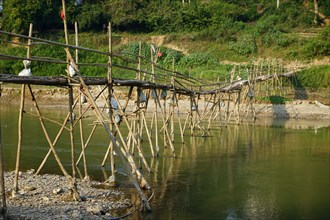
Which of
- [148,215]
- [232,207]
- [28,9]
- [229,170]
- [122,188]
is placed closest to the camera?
[148,215]

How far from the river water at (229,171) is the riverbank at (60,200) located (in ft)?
2.20

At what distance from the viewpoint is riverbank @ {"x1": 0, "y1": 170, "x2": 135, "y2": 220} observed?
32.8 feet

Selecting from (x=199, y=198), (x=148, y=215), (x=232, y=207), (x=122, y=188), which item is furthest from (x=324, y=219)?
(x=122, y=188)

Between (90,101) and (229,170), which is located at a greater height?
(90,101)

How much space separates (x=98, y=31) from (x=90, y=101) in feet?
142

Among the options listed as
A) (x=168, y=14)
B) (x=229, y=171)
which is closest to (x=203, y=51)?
(x=168, y=14)

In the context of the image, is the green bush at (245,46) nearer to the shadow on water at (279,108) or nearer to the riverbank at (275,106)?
the riverbank at (275,106)

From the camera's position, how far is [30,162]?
16281 mm

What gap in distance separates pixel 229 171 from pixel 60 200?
6509 millimetres

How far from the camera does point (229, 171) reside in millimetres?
16125

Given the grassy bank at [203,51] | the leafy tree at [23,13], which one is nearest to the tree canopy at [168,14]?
the leafy tree at [23,13]

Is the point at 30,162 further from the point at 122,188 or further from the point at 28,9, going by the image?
the point at 28,9

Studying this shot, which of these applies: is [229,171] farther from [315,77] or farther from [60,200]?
[315,77]

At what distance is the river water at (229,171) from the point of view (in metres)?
11.7
